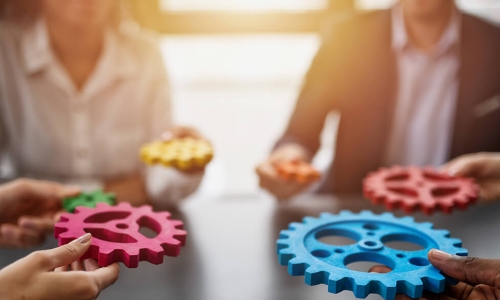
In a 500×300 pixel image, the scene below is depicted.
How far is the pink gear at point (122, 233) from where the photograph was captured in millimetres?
626

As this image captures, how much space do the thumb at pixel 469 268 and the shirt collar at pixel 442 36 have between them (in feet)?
2.41

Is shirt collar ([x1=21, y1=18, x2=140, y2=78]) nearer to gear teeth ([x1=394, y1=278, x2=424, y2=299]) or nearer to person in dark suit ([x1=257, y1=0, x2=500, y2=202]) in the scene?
person in dark suit ([x1=257, y1=0, x2=500, y2=202])

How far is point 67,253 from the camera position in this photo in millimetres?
597

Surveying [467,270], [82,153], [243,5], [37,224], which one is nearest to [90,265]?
[37,224]

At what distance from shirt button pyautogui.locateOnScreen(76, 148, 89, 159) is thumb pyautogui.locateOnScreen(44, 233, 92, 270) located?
655mm

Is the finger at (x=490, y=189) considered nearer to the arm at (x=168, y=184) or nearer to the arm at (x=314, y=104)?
the arm at (x=314, y=104)

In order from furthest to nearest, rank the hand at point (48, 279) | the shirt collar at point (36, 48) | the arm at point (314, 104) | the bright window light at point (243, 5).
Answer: the bright window light at point (243, 5)
the arm at point (314, 104)
the shirt collar at point (36, 48)
the hand at point (48, 279)

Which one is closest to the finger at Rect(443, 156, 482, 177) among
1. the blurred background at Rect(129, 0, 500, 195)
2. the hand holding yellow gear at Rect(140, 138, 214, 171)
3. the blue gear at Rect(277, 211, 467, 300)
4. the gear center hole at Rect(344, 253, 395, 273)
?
the blue gear at Rect(277, 211, 467, 300)

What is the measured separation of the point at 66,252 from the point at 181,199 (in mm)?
389

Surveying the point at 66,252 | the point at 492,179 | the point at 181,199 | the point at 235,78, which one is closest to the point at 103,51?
the point at 181,199

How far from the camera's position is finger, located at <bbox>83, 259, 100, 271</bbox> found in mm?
632

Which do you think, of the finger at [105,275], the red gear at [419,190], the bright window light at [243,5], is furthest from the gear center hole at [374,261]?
the bright window light at [243,5]

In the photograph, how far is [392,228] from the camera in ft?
2.53

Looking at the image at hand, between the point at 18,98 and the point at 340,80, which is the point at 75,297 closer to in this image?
the point at 18,98
